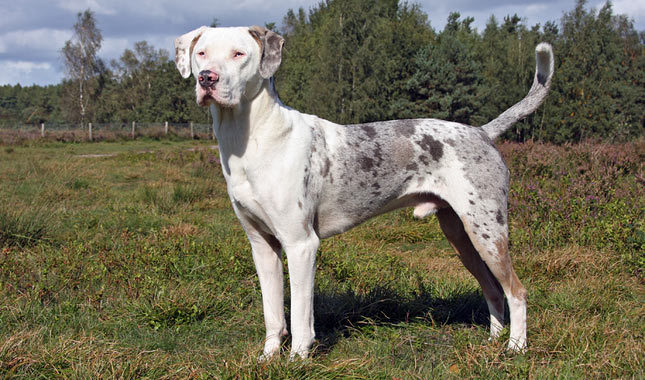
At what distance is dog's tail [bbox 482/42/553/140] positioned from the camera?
371 cm

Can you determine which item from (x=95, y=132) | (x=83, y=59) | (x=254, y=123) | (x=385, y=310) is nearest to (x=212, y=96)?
(x=254, y=123)

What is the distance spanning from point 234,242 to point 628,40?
2121 inches

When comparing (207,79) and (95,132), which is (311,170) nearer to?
(207,79)

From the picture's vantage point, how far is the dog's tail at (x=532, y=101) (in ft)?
12.2

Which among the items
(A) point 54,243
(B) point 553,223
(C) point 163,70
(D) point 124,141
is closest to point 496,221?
(B) point 553,223

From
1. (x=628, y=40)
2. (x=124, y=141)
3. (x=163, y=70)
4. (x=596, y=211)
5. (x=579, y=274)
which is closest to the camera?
(x=579, y=274)

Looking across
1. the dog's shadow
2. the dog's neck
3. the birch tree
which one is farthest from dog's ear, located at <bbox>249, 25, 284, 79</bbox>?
the birch tree

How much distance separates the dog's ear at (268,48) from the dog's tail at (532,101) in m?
1.64

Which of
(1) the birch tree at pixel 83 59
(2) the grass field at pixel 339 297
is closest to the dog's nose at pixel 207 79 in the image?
(2) the grass field at pixel 339 297

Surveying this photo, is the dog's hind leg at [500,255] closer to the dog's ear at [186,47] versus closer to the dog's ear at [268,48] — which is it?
the dog's ear at [268,48]

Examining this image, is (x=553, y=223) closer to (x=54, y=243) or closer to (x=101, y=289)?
(x=101, y=289)

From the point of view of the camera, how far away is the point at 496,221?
11.2 feet

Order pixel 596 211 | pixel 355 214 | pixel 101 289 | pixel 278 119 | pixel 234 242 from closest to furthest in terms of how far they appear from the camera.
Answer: pixel 278 119, pixel 355 214, pixel 101 289, pixel 234 242, pixel 596 211

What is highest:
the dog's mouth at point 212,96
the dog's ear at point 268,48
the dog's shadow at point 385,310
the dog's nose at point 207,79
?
the dog's ear at point 268,48
